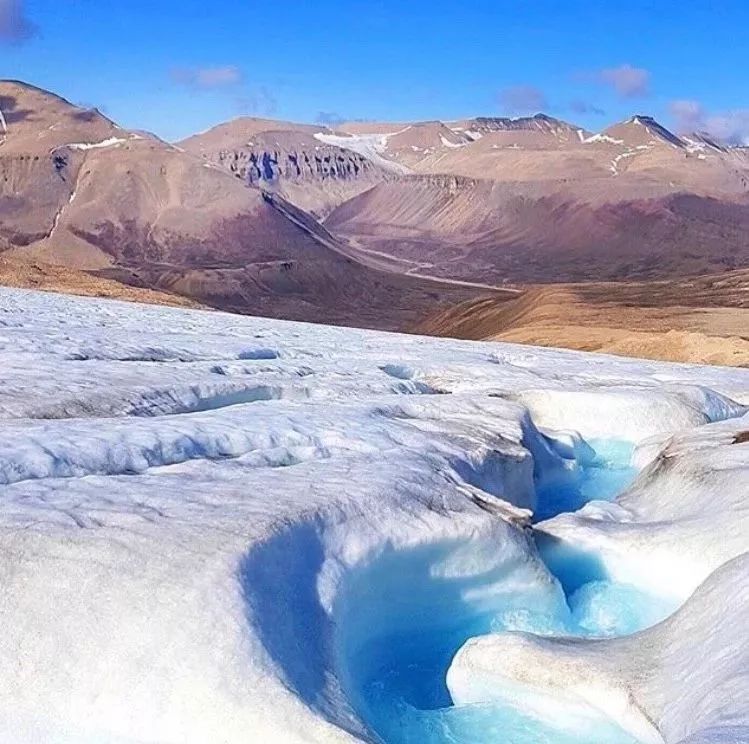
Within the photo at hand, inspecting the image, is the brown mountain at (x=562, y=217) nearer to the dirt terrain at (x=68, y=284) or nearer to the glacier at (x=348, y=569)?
the dirt terrain at (x=68, y=284)

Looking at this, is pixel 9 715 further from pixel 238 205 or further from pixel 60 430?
pixel 238 205

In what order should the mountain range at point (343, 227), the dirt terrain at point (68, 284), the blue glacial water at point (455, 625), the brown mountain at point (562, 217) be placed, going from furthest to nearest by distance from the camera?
the brown mountain at point (562, 217)
the mountain range at point (343, 227)
the dirt terrain at point (68, 284)
the blue glacial water at point (455, 625)

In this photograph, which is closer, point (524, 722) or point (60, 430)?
point (524, 722)

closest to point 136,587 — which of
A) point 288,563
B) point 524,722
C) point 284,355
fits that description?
point 288,563

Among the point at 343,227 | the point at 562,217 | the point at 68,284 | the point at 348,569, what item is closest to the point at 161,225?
the point at 343,227

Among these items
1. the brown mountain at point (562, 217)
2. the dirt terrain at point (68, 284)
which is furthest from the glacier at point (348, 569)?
the brown mountain at point (562, 217)

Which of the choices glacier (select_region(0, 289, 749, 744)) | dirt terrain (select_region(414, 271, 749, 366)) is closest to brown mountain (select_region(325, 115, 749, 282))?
dirt terrain (select_region(414, 271, 749, 366))

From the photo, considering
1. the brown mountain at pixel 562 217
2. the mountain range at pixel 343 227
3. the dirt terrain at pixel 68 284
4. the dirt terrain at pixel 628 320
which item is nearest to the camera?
the dirt terrain at pixel 628 320
